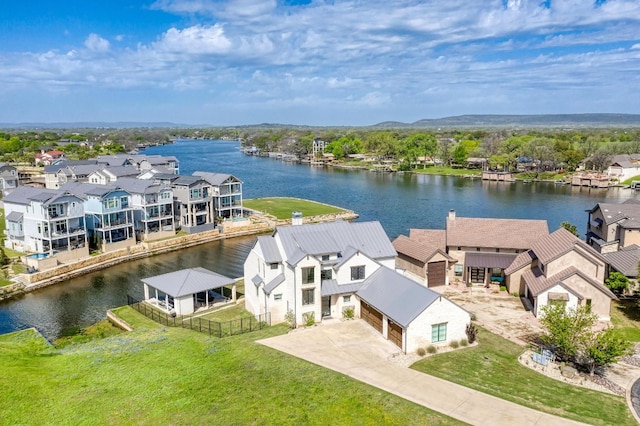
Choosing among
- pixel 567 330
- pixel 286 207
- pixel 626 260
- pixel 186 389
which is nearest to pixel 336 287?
pixel 186 389

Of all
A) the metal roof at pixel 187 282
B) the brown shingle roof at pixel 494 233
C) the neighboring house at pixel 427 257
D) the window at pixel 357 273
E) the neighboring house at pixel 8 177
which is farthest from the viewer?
the neighboring house at pixel 8 177

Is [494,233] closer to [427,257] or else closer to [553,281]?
[427,257]

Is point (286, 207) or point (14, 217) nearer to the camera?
point (14, 217)

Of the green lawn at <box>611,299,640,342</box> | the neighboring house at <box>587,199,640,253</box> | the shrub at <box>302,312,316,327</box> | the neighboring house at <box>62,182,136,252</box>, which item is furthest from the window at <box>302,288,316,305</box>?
the neighboring house at <box>62,182,136,252</box>

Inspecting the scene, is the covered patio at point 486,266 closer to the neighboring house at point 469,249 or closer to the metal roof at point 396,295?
the neighboring house at point 469,249

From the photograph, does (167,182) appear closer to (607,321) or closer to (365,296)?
(365,296)

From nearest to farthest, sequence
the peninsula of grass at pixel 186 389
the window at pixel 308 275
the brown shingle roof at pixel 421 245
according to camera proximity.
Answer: the peninsula of grass at pixel 186 389 → the window at pixel 308 275 → the brown shingle roof at pixel 421 245

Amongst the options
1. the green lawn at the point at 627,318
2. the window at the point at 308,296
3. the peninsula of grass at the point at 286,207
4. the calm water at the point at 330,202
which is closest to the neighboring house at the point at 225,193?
the peninsula of grass at the point at 286,207
